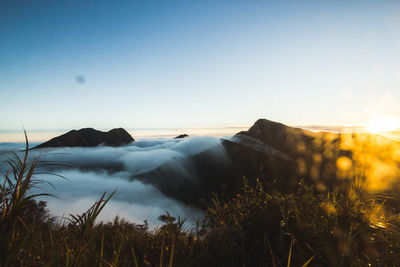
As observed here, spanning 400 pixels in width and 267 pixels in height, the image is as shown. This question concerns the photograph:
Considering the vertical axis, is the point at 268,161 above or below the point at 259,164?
above

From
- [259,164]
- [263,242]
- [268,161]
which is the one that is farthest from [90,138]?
[263,242]

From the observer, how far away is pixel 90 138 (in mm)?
27719

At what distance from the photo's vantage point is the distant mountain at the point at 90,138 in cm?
2483

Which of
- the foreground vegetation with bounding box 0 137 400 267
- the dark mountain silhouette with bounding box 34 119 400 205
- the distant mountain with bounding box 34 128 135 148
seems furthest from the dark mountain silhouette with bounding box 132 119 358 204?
the distant mountain with bounding box 34 128 135 148

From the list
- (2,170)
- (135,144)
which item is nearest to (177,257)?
(2,170)

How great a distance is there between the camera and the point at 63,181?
18312 millimetres

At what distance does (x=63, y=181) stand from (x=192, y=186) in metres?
12.1

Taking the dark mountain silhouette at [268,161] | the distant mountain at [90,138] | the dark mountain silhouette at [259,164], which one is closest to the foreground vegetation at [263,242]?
the dark mountain silhouette at [268,161]

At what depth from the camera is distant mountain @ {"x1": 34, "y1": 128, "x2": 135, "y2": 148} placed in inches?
977

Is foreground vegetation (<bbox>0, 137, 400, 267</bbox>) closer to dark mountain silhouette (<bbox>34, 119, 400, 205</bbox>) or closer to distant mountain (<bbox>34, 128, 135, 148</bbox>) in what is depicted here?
dark mountain silhouette (<bbox>34, 119, 400, 205</bbox>)

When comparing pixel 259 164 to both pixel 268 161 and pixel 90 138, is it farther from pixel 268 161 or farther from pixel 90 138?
pixel 90 138

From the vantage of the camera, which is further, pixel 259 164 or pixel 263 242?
pixel 259 164

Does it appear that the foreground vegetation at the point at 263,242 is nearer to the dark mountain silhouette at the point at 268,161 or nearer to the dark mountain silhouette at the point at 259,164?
the dark mountain silhouette at the point at 268,161

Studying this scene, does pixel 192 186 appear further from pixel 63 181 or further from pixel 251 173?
pixel 63 181
